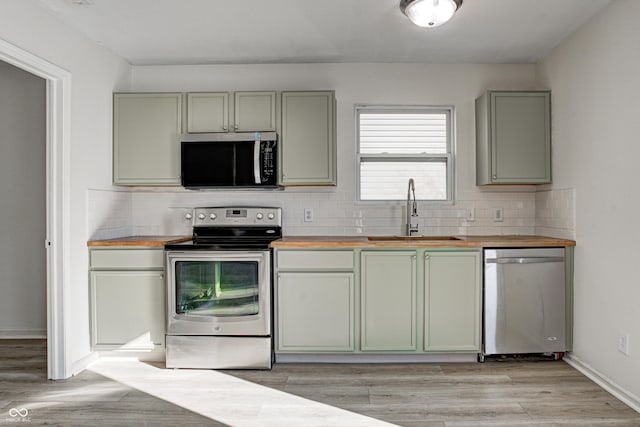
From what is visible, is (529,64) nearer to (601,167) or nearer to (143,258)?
(601,167)

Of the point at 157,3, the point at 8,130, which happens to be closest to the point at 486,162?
the point at 157,3

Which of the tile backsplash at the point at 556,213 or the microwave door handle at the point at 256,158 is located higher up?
the microwave door handle at the point at 256,158

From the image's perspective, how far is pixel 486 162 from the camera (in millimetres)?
3428

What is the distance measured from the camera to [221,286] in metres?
3.03

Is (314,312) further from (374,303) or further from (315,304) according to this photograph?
(374,303)

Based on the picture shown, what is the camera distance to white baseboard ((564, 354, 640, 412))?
2.40 m

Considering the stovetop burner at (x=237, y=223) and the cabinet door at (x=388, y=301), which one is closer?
the cabinet door at (x=388, y=301)

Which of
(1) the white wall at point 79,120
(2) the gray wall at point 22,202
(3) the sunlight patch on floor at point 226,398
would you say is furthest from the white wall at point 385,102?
(2) the gray wall at point 22,202

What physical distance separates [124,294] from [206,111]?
158 cm

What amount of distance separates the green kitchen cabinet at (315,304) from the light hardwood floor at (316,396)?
0.20 metres

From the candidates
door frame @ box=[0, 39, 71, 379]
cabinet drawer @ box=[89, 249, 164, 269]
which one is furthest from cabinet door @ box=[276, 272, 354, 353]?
door frame @ box=[0, 39, 71, 379]

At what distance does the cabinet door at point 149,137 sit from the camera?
3479 mm

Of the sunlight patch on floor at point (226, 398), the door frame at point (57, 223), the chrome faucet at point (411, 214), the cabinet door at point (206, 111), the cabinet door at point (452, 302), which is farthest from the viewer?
the chrome faucet at point (411, 214)

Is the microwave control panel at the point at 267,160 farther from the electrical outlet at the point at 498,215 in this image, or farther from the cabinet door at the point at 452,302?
the electrical outlet at the point at 498,215
